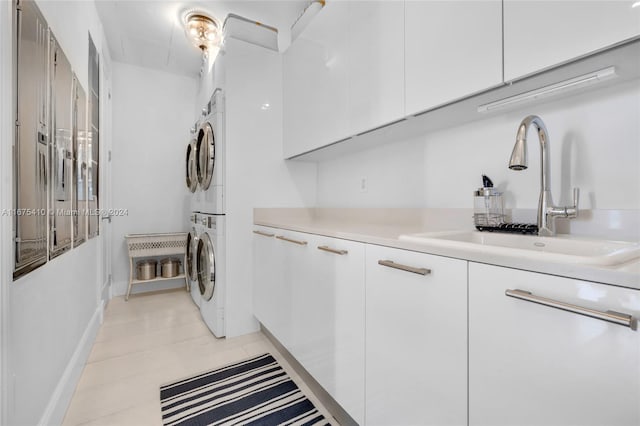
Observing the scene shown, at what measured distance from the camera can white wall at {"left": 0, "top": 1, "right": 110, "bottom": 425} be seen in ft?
2.65

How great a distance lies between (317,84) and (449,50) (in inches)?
39.2

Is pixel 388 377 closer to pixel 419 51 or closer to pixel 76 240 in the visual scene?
pixel 419 51

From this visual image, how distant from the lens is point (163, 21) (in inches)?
95.5

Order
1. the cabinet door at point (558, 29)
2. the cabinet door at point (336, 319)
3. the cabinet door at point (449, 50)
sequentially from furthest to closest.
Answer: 1. the cabinet door at point (336, 319)
2. the cabinet door at point (449, 50)
3. the cabinet door at point (558, 29)

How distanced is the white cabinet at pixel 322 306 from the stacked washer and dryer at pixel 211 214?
0.46 metres

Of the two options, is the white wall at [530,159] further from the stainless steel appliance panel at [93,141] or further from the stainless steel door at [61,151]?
the stainless steel appliance panel at [93,141]

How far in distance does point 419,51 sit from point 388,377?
1264mm

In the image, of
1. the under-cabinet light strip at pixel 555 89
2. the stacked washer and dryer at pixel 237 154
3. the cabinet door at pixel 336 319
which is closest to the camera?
the under-cabinet light strip at pixel 555 89

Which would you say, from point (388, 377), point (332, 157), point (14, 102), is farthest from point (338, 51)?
point (388, 377)

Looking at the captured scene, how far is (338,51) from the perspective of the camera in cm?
170

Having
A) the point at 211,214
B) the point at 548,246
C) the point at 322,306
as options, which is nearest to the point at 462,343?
the point at 548,246

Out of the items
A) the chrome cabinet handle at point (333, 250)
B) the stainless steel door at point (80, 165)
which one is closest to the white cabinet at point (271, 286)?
the chrome cabinet handle at point (333, 250)

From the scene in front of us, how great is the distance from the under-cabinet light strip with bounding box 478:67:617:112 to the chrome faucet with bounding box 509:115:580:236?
88 mm

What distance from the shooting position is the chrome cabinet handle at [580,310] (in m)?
0.50
